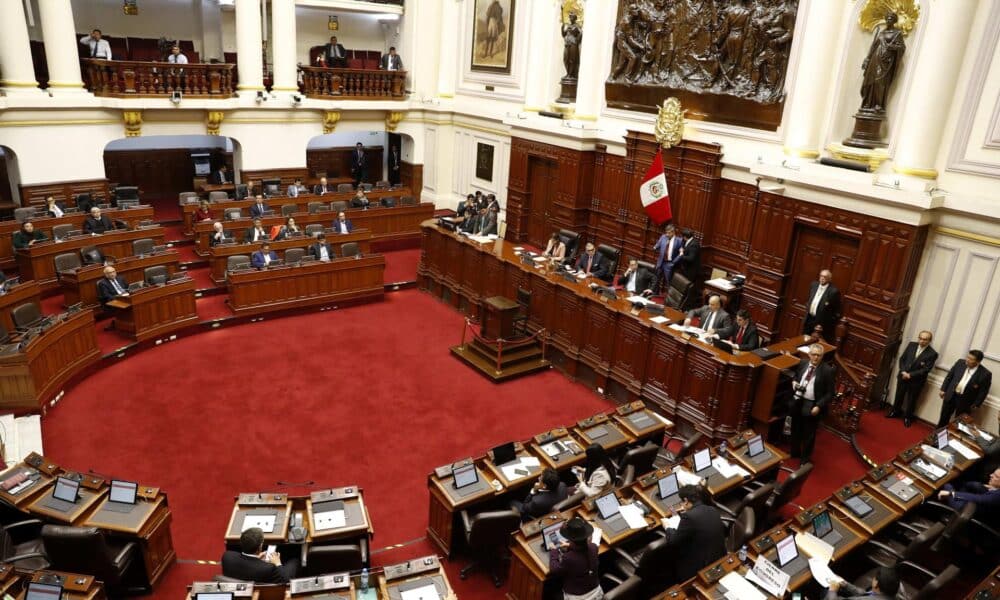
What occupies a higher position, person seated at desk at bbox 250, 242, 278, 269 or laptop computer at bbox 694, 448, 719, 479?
person seated at desk at bbox 250, 242, 278, 269

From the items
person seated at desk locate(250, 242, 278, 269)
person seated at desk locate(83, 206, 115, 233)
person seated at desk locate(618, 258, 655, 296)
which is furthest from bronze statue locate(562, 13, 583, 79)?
person seated at desk locate(83, 206, 115, 233)

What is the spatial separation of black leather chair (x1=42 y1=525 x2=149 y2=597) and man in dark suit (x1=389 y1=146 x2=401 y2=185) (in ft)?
53.1

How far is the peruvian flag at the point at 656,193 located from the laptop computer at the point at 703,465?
6.81 m

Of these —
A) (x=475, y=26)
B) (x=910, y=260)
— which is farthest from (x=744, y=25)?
(x=475, y=26)

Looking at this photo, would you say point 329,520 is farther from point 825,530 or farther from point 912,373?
point 912,373

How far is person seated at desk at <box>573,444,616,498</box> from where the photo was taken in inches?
252

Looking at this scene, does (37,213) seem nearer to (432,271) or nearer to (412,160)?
(432,271)

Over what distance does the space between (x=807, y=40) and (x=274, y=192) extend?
11968mm

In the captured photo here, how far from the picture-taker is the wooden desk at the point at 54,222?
12.2m

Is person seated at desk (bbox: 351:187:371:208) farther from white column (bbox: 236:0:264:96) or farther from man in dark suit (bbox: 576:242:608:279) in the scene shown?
man in dark suit (bbox: 576:242:608:279)

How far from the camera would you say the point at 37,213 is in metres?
13.3

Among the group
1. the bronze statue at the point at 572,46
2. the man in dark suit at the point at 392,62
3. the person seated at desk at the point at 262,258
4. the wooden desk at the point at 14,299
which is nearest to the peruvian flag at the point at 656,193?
the bronze statue at the point at 572,46

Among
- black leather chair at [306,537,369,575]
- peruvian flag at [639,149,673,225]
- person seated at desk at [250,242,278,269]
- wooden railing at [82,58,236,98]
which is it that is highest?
wooden railing at [82,58,236,98]

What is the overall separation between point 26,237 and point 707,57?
1246cm
